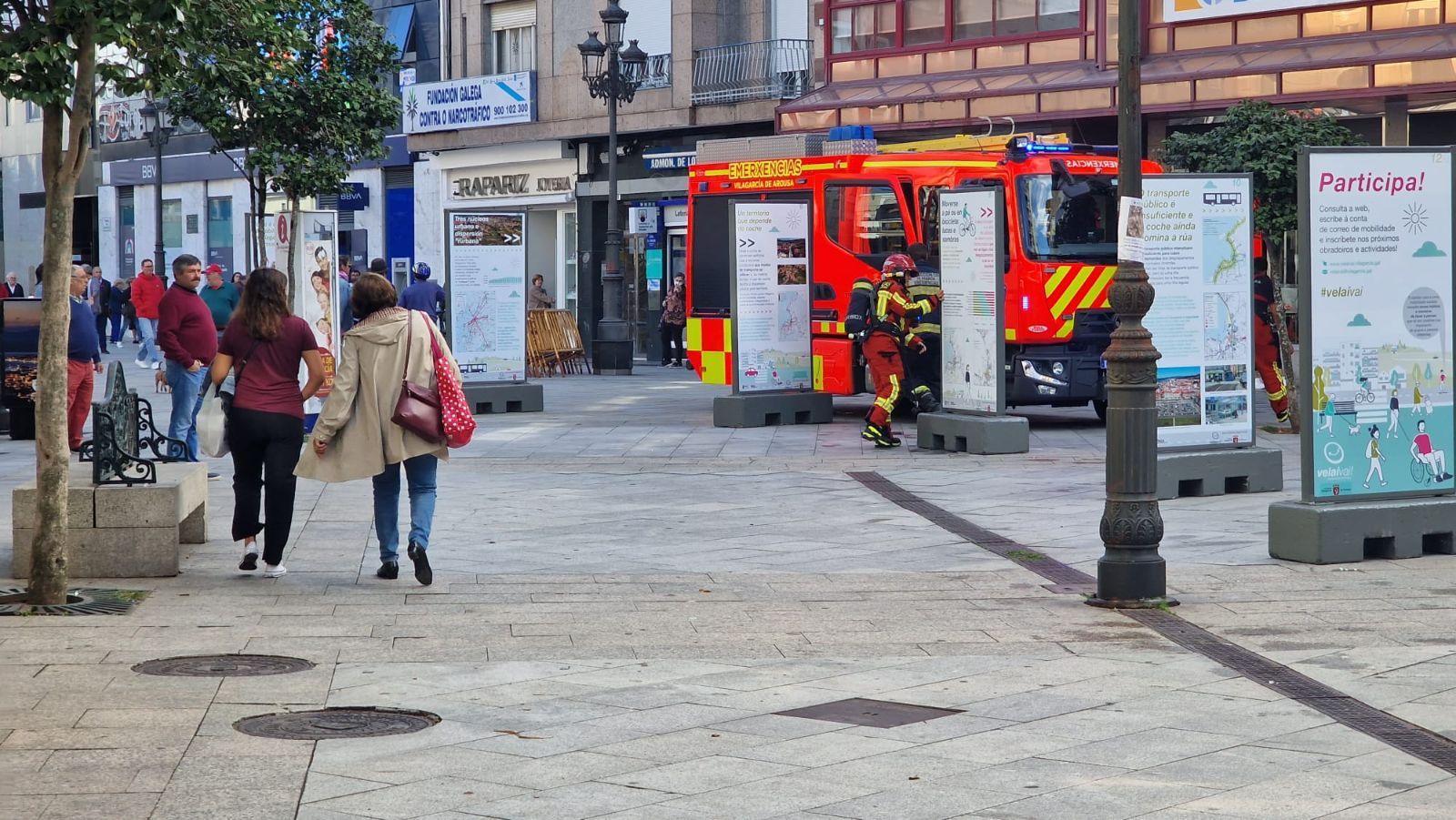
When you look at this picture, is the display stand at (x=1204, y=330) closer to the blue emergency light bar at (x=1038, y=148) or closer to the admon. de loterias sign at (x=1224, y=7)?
the blue emergency light bar at (x=1038, y=148)

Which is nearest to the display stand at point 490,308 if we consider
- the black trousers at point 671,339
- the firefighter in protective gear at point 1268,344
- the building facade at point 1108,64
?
the building facade at point 1108,64

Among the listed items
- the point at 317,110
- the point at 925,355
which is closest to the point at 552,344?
the point at 317,110

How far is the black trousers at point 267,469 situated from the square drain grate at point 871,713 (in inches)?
160

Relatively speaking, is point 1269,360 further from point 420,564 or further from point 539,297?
point 539,297

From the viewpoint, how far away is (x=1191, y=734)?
6.44 meters

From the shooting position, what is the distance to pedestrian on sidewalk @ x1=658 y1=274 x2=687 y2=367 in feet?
107

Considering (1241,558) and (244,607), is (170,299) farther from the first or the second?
(1241,558)

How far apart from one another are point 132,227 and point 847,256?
37863 millimetres

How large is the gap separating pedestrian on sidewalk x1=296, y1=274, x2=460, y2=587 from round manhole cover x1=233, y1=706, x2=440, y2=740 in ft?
9.73

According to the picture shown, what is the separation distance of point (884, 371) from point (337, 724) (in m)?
11.7

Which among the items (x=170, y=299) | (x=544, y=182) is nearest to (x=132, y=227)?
(x=544, y=182)

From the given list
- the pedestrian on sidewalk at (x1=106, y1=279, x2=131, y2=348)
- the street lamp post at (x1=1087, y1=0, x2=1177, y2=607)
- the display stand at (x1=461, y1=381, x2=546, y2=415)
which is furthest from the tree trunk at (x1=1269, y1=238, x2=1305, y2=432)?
the pedestrian on sidewalk at (x1=106, y1=279, x2=131, y2=348)

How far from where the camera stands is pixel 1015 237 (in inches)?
768

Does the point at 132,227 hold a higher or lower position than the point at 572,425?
higher
